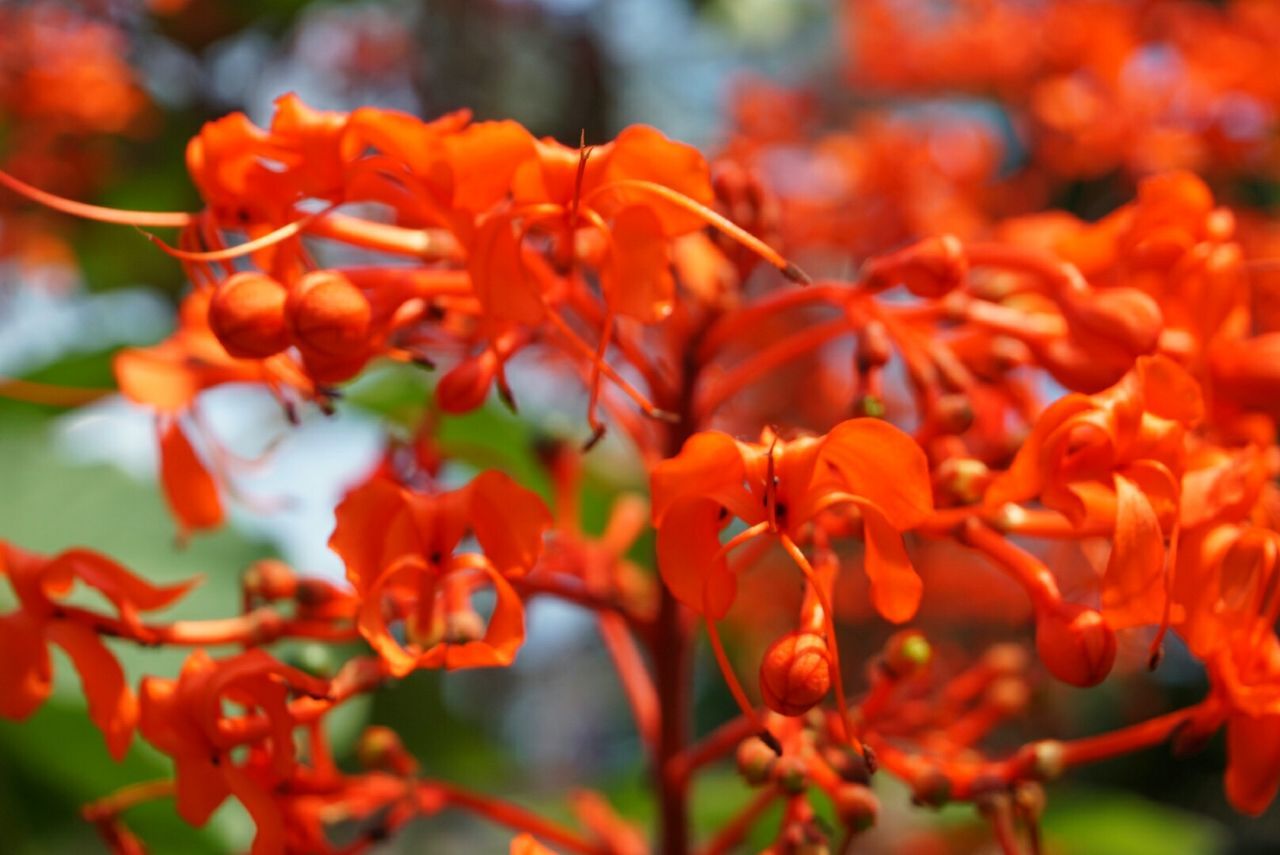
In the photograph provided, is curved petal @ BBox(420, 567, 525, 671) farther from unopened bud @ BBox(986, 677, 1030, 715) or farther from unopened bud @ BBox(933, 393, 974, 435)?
unopened bud @ BBox(986, 677, 1030, 715)

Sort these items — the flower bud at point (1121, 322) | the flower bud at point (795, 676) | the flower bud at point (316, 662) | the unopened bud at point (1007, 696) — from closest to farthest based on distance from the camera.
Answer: the flower bud at point (795, 676)
the flower bud at point (1121, 322)
the flower bud at point (316, 662)
the unopened bud at point (1007, 696)

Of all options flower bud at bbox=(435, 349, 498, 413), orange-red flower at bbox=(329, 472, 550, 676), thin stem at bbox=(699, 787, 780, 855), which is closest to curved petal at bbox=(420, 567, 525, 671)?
orange-red flower at bbox=(329, 472, 550, 676)

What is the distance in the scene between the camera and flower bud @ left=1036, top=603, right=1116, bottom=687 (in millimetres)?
669

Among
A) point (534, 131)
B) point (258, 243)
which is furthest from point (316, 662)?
point (534, 131)

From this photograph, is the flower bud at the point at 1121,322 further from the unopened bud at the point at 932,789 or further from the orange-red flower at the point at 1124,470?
the unopened bud at the point at 932,789

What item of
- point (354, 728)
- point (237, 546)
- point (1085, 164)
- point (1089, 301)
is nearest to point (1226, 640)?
point (1089, 301)

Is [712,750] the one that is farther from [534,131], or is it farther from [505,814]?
[534,131]

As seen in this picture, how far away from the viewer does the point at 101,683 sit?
2.45 ft

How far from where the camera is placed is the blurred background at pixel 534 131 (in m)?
1.30

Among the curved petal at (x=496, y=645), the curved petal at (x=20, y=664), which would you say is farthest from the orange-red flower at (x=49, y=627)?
the curved petal at (x=496, y=645)

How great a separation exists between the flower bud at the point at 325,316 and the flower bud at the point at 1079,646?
1.29 feet

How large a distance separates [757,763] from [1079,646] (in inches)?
7.2

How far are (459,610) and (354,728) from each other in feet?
1.38

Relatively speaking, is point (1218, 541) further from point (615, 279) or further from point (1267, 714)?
point (615, 279)
